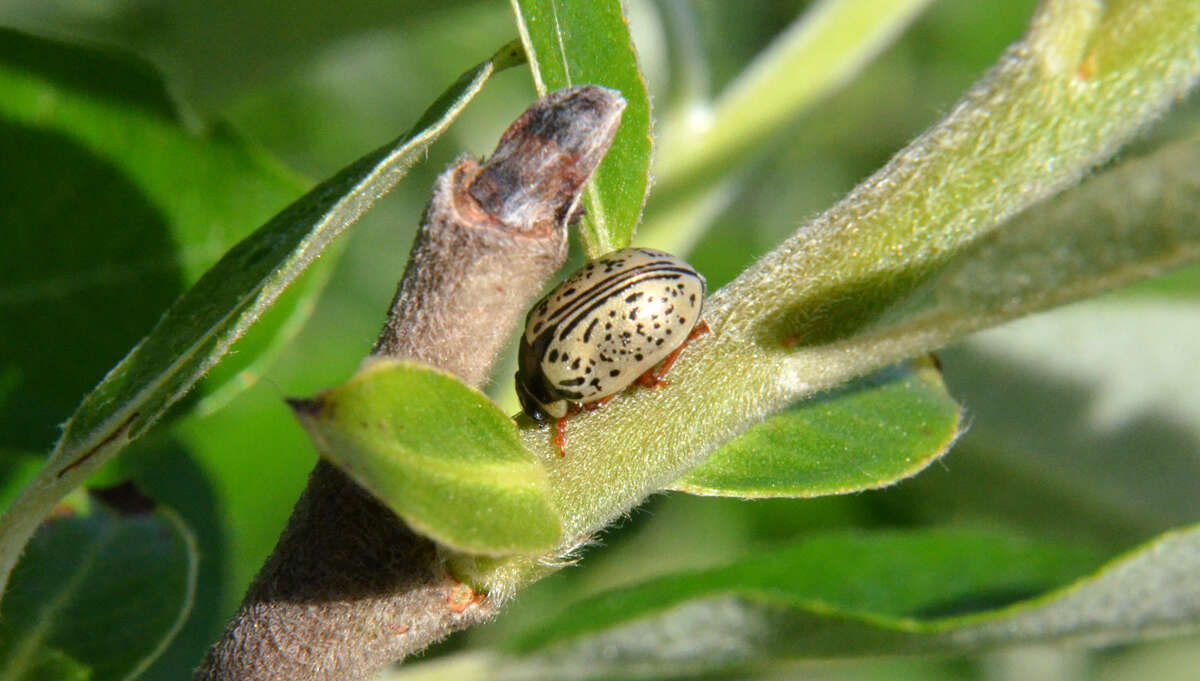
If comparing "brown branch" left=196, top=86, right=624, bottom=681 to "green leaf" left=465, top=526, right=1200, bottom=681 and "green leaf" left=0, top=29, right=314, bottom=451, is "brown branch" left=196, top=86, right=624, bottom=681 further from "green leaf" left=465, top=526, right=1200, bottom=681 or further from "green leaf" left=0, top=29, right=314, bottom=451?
"green leaf" left=0, top=29, right=314, bottom=451

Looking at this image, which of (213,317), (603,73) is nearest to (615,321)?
(603,73)

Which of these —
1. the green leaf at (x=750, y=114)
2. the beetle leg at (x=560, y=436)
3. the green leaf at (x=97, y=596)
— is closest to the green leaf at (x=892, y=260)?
the beetle leg at (x=560, y=436)

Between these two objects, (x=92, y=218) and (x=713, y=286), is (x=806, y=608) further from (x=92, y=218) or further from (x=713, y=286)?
(x=713, y=286)

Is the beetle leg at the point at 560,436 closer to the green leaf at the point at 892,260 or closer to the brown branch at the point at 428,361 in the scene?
the green leaf at the point at 892,260

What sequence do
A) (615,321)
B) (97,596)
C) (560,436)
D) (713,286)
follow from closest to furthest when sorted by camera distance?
(560,436) < (97,596) < (615,321) < (713,286)

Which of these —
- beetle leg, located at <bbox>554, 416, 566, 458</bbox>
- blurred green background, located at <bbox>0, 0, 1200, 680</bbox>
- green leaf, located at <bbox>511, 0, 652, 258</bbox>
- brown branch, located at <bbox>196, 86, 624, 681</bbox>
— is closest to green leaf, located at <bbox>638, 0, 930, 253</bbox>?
blurred green background, located at <bbox>0, 0, 1200, 680</bbox>

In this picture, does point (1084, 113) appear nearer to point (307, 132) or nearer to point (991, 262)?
point (991, 262)
